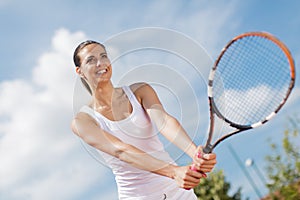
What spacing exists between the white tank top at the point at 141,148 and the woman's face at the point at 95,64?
299mm

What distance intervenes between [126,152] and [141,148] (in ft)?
0.69

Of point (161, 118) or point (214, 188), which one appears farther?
point (214, 188)

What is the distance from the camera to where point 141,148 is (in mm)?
3887

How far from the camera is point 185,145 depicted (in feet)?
12.8

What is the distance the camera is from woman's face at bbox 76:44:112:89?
13.2 feet

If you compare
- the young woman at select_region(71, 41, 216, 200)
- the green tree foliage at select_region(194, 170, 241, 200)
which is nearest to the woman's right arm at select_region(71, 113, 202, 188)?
the young woman at select_region(71, 41, 216, 200)

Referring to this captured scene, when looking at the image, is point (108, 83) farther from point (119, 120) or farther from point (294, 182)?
point (294, 182)

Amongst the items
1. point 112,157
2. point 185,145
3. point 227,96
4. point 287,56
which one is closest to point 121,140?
point 112,157

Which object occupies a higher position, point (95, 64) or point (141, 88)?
point (95, 64)

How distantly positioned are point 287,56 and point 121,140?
1.35 meters

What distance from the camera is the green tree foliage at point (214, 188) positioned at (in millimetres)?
19922

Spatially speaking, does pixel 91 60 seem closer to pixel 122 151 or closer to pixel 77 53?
pixel 77 53

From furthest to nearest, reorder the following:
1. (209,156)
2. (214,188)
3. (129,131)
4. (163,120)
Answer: (214,188), (163,120), (129,131), (209,156)

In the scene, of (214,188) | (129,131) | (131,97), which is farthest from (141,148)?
(214,188)
